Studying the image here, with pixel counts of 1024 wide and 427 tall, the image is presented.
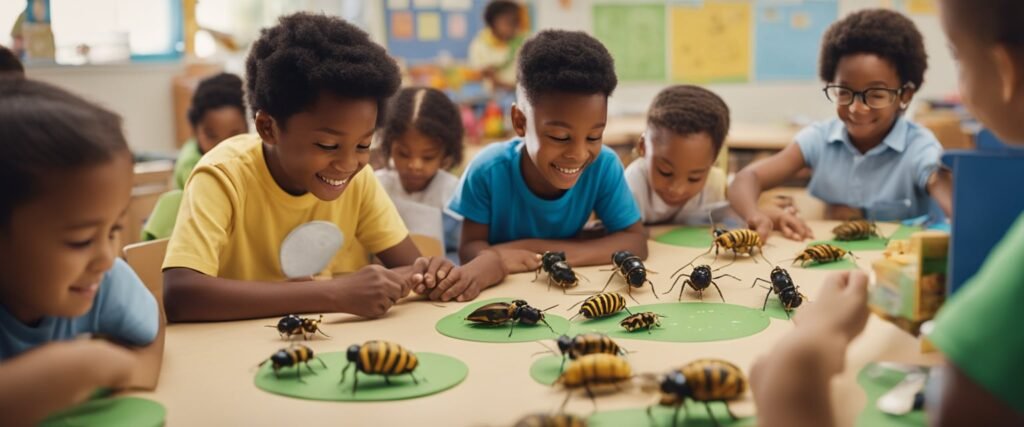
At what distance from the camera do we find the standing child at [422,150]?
318cm

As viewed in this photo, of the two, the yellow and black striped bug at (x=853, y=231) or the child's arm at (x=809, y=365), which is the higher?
the child's arm at (x=809, y=365)

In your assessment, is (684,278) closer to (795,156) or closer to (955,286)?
(955,286)

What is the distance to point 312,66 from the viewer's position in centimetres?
208

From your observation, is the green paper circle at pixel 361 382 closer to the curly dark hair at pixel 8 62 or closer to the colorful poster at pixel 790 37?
the curly dark hair at pixel 8 62

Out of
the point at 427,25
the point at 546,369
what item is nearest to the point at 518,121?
the point at 546,369

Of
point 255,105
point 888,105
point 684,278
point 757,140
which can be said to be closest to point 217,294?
point 255,105

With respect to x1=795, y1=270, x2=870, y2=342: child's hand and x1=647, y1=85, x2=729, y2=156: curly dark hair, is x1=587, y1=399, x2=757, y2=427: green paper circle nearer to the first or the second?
x1=795, y1=270, x2=870, y2=342: child's hand

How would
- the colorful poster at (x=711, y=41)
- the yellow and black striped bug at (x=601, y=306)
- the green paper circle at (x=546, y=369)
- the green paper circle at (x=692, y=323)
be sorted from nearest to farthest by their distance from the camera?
1. the green paper circle at (x=546, y=369)
2. the green paper circle at (x=692, y=323)
3. the yellow and black striped bug at (x=601, y=306)
4. the colorful poster at (x=711, y=41)

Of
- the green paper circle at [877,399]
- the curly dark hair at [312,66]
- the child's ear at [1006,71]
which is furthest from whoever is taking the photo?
the curly dark hair at [312,66]

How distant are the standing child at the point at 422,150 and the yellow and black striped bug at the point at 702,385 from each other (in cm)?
190

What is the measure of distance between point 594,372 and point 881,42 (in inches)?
86.6

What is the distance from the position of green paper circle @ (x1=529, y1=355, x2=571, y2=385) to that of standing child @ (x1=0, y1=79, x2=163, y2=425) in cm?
62

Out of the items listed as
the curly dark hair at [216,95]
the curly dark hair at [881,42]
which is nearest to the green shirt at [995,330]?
the curly dark hair at [881,42]

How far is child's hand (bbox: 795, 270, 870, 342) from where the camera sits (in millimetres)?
1281
